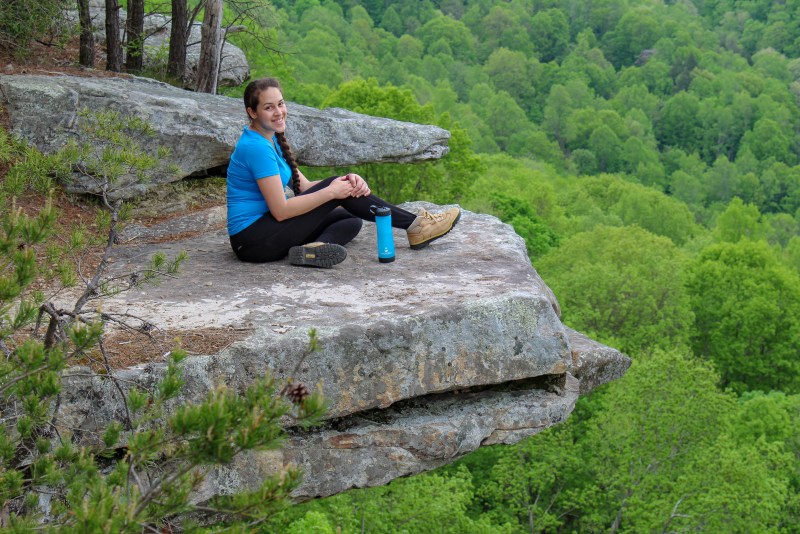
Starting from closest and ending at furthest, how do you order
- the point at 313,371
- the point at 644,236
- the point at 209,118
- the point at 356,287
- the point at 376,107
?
the point at 313,371 → the point at 356,287 → the point at 209,118 → the point at 376,107 → the point at 644,236

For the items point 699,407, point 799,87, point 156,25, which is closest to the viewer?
Result: point 156,25

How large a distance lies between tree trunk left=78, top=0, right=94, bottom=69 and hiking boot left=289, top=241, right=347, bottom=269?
5949 millimetres

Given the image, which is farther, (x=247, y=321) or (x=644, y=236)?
(x=644, y=236)

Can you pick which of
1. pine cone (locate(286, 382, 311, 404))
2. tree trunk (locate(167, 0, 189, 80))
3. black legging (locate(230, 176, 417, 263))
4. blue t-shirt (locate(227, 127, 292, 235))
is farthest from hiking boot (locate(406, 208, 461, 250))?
tree trunk (locate(167, 0, 189, 80))

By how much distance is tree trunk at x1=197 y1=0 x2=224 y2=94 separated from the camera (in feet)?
45.5

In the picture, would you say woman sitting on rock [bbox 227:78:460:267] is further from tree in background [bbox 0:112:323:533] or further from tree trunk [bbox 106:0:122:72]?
tree trunk [bbox 106:0:122:72]

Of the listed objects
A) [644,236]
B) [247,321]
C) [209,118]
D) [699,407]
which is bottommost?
[699,407]

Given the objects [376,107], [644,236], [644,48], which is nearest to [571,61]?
[644,48]

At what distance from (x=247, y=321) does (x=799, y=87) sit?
123m

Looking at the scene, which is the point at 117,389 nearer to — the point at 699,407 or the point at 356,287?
the point at 356,287

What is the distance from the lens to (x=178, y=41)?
14047 mm

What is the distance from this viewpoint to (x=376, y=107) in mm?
29969

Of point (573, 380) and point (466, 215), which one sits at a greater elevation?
point (466, 215)

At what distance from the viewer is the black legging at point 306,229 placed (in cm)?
885
